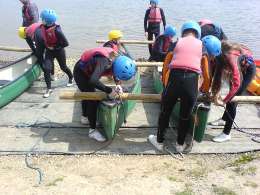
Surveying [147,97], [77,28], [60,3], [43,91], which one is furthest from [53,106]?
[60,3]

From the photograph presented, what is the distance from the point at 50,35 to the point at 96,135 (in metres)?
2.66

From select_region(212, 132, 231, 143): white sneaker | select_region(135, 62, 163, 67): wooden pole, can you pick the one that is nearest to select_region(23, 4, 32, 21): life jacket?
select_region(135, 62, 163, 67): wooden pole

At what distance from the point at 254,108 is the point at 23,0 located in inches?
263

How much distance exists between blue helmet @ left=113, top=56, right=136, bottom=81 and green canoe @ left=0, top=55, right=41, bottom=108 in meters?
2.73

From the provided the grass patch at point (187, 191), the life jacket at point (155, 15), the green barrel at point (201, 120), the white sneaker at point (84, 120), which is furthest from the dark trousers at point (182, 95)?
the life jacket at point (155, 15)

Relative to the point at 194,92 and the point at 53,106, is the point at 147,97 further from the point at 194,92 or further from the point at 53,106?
the point at 53,106

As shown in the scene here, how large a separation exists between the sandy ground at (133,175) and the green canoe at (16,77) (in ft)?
6.89

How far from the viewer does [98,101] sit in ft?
20.9

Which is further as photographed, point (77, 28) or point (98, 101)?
point (77, 28)

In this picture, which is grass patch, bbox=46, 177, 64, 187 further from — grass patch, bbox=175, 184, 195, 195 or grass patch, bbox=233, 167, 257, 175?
grass patch, bbox=233, 167, 257, 175

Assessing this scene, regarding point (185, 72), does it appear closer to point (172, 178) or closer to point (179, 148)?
point (179, 148)

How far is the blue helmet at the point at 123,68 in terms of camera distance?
5.64 meters

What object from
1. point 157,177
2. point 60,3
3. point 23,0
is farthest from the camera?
point 60,3

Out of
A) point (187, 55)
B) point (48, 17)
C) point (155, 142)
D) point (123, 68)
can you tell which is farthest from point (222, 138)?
point (48, 17)
